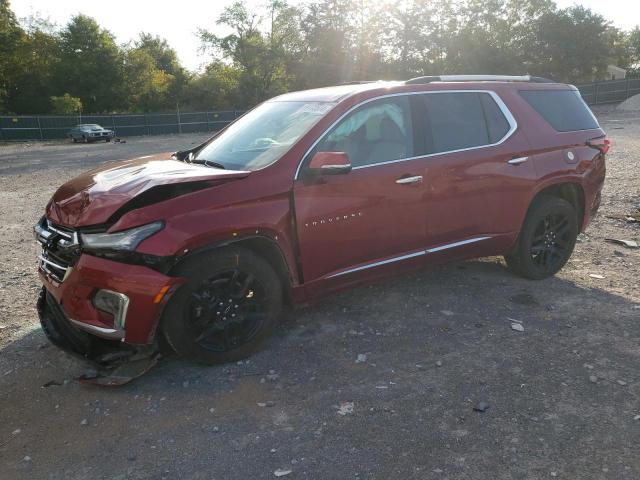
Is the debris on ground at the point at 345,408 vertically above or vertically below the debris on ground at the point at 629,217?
below

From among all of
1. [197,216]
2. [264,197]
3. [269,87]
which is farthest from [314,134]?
[269,87]

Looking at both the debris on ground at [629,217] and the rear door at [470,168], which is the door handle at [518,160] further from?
the debris on ground at [629,217]

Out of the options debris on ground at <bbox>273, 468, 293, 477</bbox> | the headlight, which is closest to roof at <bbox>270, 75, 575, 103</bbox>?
the headlight

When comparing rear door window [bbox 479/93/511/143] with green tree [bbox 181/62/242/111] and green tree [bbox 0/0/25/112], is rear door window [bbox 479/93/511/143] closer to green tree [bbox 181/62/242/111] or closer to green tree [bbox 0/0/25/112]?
green tree [bbox 181/62/242/111]

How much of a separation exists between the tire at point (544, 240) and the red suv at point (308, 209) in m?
0.01

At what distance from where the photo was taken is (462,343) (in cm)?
384

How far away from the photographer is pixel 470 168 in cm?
432

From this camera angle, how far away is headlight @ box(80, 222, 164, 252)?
3068 millimetres

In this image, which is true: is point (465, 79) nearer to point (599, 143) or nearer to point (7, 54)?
point (599, 143)

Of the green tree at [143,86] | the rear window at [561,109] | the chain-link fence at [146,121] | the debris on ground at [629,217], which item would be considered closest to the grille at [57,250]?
the rear window at [561,109]

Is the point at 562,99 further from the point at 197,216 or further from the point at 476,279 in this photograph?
the point at 197,216

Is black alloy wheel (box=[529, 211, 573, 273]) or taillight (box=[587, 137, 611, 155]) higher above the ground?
taillight (box=[587, 137, 611, 155])

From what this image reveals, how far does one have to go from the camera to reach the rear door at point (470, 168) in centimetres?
421

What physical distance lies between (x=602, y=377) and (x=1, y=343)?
14.4 ft
